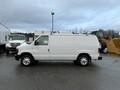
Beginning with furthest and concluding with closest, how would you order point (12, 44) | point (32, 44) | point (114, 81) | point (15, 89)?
point (12, 44) < point (32, 44) < point (114, 81) < point (15, 89)

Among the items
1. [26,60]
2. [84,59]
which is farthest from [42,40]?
[84,59]

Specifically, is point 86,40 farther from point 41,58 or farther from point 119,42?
point 119,42

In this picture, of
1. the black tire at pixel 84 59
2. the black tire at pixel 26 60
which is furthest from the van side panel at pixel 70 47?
the black tire at pixel 26 60

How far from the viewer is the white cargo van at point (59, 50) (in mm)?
13188

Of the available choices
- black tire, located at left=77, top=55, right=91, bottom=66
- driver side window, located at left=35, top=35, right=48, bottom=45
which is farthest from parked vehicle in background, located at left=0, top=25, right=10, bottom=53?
black tire, located at left=77, top=55, right=91, bottom=66

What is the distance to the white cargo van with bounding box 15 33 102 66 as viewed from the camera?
13.2 m

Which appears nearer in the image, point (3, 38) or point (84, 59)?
point (84, 59)

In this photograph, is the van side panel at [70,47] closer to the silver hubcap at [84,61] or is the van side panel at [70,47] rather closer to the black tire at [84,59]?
the black tire at [84,59]

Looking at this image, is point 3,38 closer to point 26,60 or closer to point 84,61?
point 26,60

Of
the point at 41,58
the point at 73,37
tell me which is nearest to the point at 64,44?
the point at 73,37

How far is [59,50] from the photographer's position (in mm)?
13297

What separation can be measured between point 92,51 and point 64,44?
1786 mm

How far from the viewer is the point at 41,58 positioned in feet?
43.5

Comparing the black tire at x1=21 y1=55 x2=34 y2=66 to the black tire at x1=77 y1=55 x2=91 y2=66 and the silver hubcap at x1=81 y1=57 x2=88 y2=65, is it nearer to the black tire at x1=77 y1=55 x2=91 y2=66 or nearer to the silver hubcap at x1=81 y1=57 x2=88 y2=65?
the black tire at x1=77 y1=55 x2=91 y2=66
